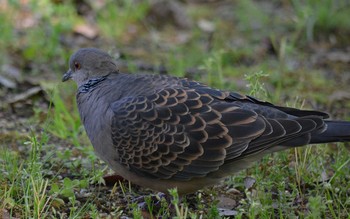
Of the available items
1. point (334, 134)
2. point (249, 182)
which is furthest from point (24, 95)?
point (334, 134)

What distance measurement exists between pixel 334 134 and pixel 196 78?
248 centimetres

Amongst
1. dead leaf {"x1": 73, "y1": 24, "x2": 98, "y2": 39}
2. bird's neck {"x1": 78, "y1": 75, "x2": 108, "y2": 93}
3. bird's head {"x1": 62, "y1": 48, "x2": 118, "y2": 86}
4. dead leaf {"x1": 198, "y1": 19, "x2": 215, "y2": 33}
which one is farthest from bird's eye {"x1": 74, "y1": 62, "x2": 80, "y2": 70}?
dead leaf {"x1": 198, "y1": 19, "x2": 215, "y2": 33}

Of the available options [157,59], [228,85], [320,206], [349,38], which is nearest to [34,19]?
[157,59]

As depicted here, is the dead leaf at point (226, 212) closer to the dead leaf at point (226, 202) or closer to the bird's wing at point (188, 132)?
the dead leaf at point (226, 202)

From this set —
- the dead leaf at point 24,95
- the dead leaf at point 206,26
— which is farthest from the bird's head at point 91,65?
the dead leaf at point 206,26

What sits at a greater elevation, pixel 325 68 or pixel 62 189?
pixel 325 68

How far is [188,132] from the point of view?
12.7ft

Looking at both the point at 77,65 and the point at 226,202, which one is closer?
the point at 226,202

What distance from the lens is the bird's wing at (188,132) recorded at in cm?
384

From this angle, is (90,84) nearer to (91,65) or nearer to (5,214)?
(91,65)

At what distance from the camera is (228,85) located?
6.14 m

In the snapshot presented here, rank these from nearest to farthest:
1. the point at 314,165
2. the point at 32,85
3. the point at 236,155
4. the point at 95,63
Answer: the point at 236,155 < the point at 314,165 < the point at 95,63 < the point at 32,85

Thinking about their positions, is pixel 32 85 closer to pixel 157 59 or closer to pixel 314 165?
pixel 157 59

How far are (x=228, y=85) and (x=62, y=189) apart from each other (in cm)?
253
